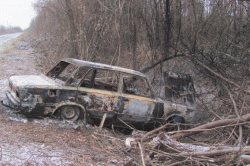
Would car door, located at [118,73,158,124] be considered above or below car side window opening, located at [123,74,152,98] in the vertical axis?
below

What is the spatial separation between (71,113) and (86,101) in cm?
41

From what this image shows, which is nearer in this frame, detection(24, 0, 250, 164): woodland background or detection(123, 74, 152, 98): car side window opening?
detection(123, 74, 152, 98): car side window opening

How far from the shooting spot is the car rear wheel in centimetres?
446

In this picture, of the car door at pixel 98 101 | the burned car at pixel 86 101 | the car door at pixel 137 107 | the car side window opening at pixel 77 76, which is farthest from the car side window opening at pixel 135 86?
the car side window opening at pixel 77 76

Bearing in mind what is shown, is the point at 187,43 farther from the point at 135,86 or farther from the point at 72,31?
the point at 72,31

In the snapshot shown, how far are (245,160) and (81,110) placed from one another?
10.1ft

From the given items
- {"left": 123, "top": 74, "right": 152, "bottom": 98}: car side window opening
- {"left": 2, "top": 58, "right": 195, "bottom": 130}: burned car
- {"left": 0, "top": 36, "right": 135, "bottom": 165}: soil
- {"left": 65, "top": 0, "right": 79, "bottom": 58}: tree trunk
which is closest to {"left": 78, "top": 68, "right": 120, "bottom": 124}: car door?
A: {"left": 2, "top": 58, "right": 195, "bottom": 130}: burned car

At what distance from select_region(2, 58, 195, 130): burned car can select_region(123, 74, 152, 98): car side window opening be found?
0.04 meters

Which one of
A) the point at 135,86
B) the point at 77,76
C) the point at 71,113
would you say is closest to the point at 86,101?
the point at 71,113

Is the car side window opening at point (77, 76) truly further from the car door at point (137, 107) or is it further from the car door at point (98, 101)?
the car door at point (137, 107)

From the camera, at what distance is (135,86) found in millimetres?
6660

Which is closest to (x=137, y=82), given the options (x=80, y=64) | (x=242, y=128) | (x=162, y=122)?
(x=162, y=122)

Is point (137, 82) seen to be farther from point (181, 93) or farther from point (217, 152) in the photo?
point (217, 152)

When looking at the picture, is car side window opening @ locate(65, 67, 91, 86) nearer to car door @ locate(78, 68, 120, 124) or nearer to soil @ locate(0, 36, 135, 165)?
car door @ locate(78, 68, 120, 124)
